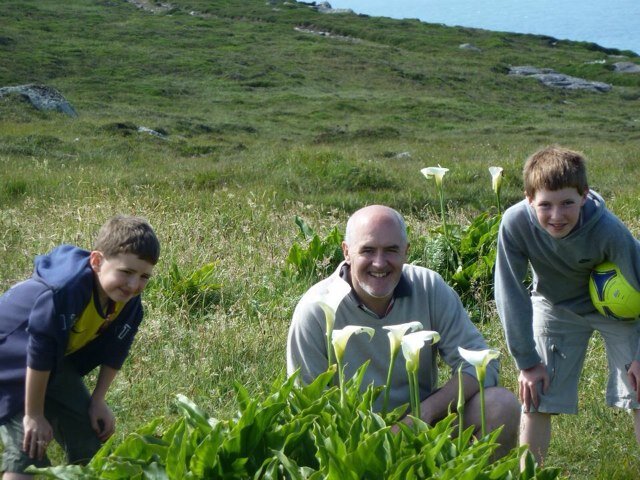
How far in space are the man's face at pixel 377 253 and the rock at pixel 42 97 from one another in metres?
19.9

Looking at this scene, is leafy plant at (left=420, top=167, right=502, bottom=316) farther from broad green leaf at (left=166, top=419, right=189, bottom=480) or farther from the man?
broad green leaf at (left=166, top=419, right=189, bottom=480)

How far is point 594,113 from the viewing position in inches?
1411

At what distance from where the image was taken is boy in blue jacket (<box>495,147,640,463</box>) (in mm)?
4043

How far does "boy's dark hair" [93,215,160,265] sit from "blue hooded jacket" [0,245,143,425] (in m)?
0.13

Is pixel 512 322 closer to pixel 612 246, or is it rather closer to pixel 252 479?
pixel 612 246

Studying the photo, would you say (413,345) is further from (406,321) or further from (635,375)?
(635,375)

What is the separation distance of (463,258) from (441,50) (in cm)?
5107

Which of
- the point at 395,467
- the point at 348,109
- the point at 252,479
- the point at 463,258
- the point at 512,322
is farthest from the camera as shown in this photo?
the point at 348,109

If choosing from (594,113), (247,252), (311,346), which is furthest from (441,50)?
(311,346)

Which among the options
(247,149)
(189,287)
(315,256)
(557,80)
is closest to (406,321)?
(189,287)

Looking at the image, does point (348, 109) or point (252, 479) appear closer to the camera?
point (252, 479)

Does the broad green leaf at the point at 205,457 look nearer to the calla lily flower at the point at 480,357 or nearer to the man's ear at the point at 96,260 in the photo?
the calla lily flower at the point at 480,357

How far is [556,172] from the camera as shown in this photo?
13.0ft

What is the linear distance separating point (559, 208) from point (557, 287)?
0.56 m
